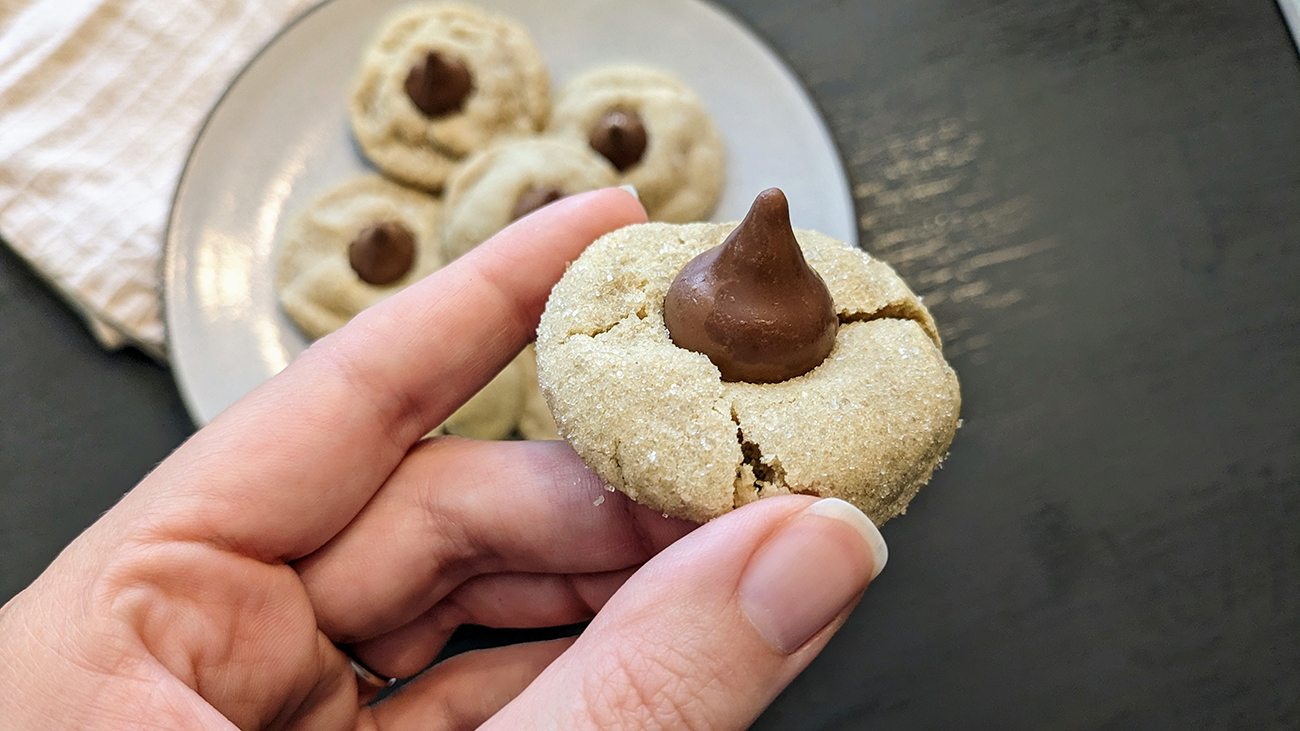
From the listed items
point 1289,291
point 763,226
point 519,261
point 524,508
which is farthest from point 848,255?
point 1289,291

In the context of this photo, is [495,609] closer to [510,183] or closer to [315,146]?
[510,183]

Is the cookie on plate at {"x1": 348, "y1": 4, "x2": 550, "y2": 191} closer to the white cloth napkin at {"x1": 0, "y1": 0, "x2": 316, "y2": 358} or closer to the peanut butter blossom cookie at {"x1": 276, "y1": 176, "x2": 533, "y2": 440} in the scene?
the peanut butter blossom cookie at {"x1": 276, "y1": 176, "x2": 533, "y2": 440}

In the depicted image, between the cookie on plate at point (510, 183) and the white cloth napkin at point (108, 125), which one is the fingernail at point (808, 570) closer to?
the cookie on plate at point (510, 183)

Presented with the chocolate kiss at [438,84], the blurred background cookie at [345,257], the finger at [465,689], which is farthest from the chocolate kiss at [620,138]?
the finger at [465,689]

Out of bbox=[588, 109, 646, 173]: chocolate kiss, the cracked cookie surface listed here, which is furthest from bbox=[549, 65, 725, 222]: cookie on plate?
the cracked cookie surface

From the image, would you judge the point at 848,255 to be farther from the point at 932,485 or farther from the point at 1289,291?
the point at 1289,291

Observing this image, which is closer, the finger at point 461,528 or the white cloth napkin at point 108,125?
the finger at point 461,528

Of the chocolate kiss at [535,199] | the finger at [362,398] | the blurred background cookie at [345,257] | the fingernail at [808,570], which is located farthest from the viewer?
the blurred background cookie at [345,257]

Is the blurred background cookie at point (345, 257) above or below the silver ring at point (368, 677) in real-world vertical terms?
above
